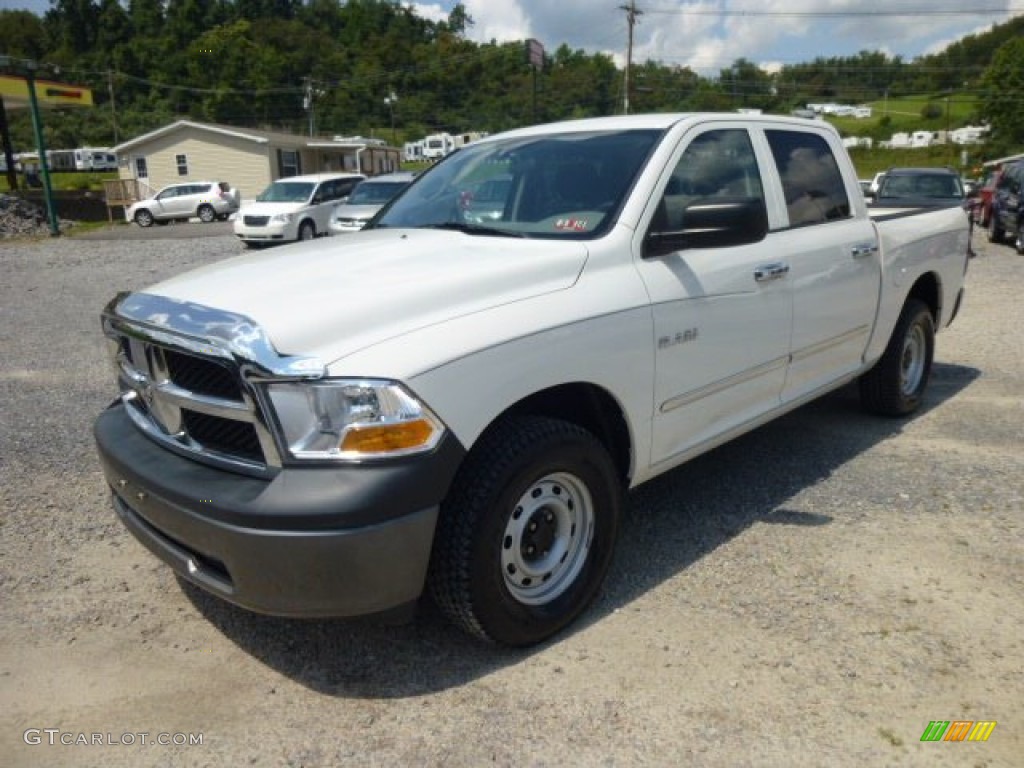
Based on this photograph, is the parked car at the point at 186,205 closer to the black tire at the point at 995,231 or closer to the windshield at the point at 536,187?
the black tire at the point at 995,231

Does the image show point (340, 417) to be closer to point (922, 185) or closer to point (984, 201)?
point (922, 185)

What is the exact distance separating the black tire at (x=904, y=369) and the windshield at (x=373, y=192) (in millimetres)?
13857

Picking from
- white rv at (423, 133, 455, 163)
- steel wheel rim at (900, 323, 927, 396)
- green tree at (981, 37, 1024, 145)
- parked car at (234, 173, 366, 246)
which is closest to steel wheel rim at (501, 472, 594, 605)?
steel wheel rim at (900, 323, 927, 396)

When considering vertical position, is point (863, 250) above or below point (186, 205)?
above

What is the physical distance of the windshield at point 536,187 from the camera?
340cm

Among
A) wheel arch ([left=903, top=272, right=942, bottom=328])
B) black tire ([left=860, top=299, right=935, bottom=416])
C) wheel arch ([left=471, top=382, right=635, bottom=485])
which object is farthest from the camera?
wheel arch ([left=903, top=272, right=942, bottom=328])

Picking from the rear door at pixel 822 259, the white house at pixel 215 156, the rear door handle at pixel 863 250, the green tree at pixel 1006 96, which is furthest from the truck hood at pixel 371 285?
the green tree at pixel 1006 96

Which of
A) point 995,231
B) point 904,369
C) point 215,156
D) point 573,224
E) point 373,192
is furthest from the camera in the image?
point 215,156

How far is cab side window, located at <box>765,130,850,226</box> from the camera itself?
421 cm

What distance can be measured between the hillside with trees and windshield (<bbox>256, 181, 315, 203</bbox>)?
55196 millimetres

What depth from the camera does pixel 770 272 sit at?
12.5 feet

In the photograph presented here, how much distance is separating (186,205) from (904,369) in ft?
104

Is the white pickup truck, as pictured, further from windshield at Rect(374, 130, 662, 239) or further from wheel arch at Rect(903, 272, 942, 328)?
wheel arch at Rect(903, 272, 942, 328)

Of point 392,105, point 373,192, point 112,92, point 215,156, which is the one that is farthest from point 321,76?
point 373,192
